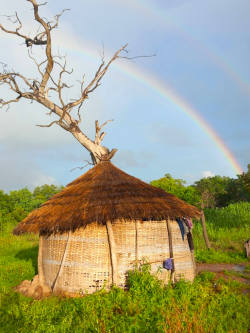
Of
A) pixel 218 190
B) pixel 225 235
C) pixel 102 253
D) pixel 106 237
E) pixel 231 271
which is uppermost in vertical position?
pixel 218 190

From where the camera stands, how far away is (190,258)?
799cm

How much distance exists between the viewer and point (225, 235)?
643 inches

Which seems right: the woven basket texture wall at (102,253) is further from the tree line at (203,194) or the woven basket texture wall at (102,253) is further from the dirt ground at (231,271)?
the tree line at (203,194)

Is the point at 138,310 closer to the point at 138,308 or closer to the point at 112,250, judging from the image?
the point at 138,308

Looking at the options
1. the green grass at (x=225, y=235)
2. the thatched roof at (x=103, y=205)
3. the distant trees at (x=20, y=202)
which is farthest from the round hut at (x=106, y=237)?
the distant trees at (x=20, y=202)

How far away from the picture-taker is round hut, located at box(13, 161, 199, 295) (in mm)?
6762

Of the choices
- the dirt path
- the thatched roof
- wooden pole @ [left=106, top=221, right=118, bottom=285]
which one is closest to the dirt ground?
the dirt path

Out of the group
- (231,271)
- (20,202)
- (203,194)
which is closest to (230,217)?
(231,271)

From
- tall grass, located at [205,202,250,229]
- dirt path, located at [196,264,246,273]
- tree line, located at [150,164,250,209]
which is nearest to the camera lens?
dirt path, located at [196,264,246,273]

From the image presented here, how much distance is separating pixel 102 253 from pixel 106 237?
375 mm

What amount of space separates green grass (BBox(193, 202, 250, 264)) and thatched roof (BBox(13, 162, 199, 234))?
5124 mm

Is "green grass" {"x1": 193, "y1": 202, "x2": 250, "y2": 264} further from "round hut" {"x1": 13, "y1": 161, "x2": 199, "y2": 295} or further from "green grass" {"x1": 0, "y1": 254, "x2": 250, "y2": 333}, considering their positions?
"green grass" {"x1": 0, "y1": 254, "x2": 250, "y2": 333}

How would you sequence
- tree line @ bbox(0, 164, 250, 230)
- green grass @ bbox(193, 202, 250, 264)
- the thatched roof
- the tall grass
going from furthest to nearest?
tree line @ bbox(0, 164, 250, 230)
the tall grass
green grass @ bbox(193, 202, 250, 264)
the thatched roof

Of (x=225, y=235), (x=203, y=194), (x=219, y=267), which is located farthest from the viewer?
(x=203, y=194)
